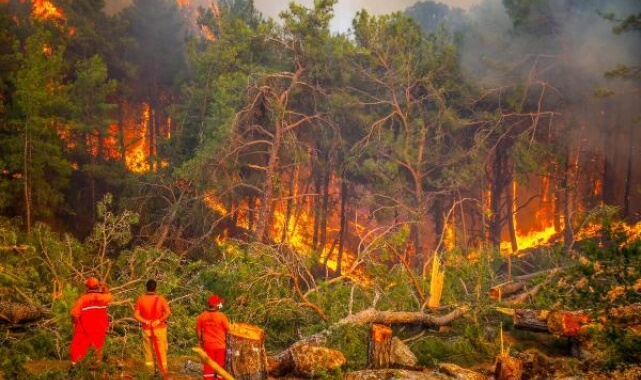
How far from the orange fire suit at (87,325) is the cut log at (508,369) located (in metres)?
5.60

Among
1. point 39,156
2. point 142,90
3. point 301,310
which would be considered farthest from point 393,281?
point 142,90

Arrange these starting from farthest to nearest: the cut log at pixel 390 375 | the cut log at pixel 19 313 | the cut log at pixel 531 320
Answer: the cut log at pixel 531 320 → the cut log at pixel 19 313 → the cut log at pixel 390 375

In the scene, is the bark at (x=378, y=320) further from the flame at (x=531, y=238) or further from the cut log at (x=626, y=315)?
the flame at (x=531, y=238)

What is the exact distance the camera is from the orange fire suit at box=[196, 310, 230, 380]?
646cm

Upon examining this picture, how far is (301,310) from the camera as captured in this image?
380 inches

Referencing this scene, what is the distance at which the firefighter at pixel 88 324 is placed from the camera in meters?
6.58

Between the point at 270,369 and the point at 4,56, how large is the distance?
16.7 m

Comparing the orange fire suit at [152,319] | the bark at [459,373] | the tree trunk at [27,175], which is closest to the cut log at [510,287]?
the bark at [459,373]

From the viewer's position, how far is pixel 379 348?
7000mm

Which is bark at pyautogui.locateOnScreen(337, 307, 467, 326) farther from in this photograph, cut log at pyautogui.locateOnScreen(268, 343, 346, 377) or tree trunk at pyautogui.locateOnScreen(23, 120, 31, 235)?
tree trunk at pyautogui.locateOnScreen(23, 120, 31, 235)

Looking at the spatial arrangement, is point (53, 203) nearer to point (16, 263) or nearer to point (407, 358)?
point (16, 263)

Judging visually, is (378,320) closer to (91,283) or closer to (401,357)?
(401,357)

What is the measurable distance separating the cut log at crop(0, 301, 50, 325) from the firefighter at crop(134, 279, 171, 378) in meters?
2.84

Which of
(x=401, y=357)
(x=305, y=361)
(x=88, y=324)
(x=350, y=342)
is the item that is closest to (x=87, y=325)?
(x=88, y=324)
